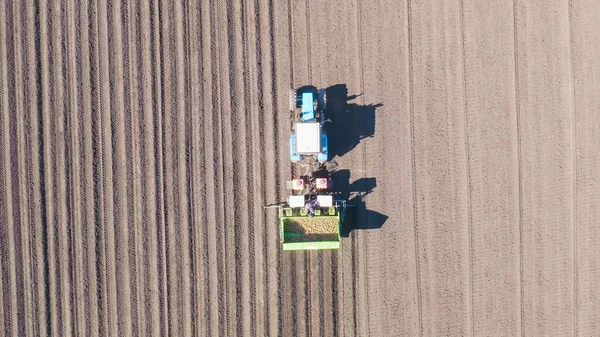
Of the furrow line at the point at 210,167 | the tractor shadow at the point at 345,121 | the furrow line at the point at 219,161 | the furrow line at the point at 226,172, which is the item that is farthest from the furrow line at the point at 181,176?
the tractor shadow at the point at 345,121

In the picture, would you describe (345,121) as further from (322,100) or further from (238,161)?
(238,161)

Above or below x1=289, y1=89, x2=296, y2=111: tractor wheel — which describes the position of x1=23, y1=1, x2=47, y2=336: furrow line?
below

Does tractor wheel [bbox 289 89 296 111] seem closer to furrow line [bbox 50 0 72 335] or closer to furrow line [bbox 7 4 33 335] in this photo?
furrow line [bbox 50 0 72 335]

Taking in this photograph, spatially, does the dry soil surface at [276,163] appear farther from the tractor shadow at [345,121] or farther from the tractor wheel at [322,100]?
the tractor wheel at [322,100]

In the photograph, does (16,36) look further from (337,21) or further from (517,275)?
(517,275)

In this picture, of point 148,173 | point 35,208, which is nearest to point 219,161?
point 148,173

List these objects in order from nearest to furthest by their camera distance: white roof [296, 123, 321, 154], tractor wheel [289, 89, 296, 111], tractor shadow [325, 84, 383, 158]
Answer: white roof [296, 123, 321, 154] → tractor wheel [289, 89, 296, 111] → tractor shadow [325, 84, 383, 158]

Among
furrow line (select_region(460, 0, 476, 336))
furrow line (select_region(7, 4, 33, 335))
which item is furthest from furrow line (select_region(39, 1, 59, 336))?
furrow line (select_region(460, 0, 476, 336))
